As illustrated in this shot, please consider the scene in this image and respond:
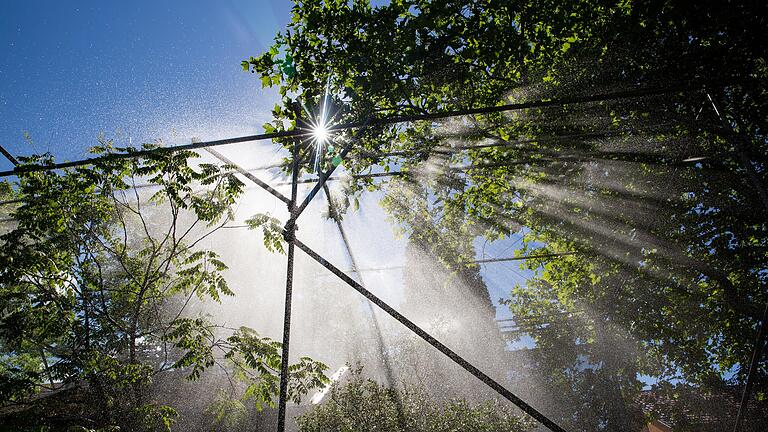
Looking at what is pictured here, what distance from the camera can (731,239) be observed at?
7070mm

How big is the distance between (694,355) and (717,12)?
25.9 ft

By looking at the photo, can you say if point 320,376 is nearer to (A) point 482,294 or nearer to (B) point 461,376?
(B) point 461,376

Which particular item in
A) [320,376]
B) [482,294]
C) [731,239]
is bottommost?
[320,376]

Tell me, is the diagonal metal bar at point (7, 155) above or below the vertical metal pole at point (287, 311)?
above

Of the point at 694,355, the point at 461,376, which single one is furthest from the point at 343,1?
the point at 461,376

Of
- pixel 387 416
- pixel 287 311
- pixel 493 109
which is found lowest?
pixel 387 416

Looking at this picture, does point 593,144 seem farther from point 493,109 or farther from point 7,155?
point 7,155

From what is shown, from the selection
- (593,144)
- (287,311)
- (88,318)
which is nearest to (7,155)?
(88,318)

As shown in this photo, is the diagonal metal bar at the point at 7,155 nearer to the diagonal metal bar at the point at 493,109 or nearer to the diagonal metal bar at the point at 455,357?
the diagonal metal bar at the point at 493,109

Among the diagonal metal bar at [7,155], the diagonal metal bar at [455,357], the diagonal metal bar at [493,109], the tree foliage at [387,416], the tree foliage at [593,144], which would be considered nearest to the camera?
the diagonal metal bar at [455,357]

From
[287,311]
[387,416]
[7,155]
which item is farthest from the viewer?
[387,416]

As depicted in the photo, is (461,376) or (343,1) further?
(461,376)

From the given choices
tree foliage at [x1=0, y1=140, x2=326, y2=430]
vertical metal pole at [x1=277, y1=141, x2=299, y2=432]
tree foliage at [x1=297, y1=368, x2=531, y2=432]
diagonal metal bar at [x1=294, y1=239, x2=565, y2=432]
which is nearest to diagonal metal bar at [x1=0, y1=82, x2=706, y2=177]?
vertical metal pole at [x1=277, y1=141, x2=299, y2=432]

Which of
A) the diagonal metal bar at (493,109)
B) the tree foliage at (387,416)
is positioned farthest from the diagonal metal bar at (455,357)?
the tree foliage at (387,416)
